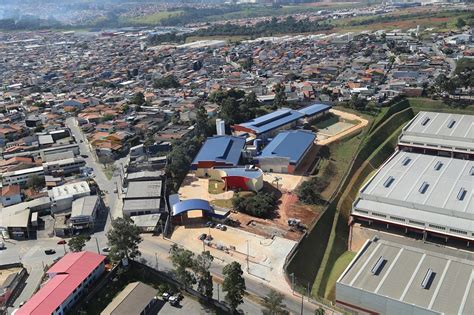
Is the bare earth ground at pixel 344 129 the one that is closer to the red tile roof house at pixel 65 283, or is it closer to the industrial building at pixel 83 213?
the industrial building at pixel 83 213

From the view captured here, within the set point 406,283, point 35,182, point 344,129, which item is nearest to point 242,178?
point 406,283

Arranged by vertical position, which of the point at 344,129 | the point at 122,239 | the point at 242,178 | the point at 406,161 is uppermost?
the point at 122,239

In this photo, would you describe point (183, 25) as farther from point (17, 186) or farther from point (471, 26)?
point (17, 186)

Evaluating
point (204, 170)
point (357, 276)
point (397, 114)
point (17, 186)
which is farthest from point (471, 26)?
point (17, 186)

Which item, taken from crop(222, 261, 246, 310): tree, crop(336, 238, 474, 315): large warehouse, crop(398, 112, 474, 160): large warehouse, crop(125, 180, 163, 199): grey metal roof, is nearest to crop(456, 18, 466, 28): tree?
crop(398, 112, 474, 160): large warehouse

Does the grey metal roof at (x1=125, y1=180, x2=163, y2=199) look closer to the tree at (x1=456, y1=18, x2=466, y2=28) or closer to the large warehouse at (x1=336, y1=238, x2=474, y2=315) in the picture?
the large warehouse at (x1=336, y1=238, x2=474, y2=315)

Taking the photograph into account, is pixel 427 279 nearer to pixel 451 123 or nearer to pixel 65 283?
pixel 65 283
